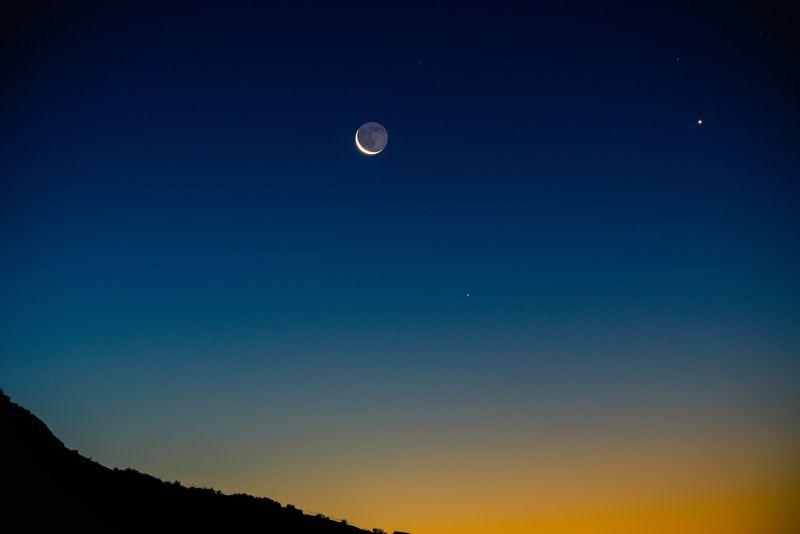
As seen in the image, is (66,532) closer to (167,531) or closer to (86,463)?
(167,531)

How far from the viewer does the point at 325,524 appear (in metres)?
31.5

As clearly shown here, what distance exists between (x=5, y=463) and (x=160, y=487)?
778 centimetres

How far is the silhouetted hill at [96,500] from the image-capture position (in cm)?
2188

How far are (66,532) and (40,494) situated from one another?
2.18 m

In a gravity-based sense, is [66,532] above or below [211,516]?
below

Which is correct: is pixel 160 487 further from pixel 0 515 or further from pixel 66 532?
pixel 0 515

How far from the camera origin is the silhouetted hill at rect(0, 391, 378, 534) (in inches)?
861

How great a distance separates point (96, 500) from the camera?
976 inches

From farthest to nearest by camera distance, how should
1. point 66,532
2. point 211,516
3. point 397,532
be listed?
point 397,532
point 211,516
point 66,532

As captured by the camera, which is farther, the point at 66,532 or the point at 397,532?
the point at 397,532

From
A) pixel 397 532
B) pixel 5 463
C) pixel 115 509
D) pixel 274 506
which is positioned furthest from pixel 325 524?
pixel 5 463

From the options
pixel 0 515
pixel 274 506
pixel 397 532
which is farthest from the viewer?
pixel 397 532

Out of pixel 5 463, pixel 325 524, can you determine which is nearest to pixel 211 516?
pixel 325 524

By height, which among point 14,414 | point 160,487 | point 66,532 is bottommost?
point 66,532
